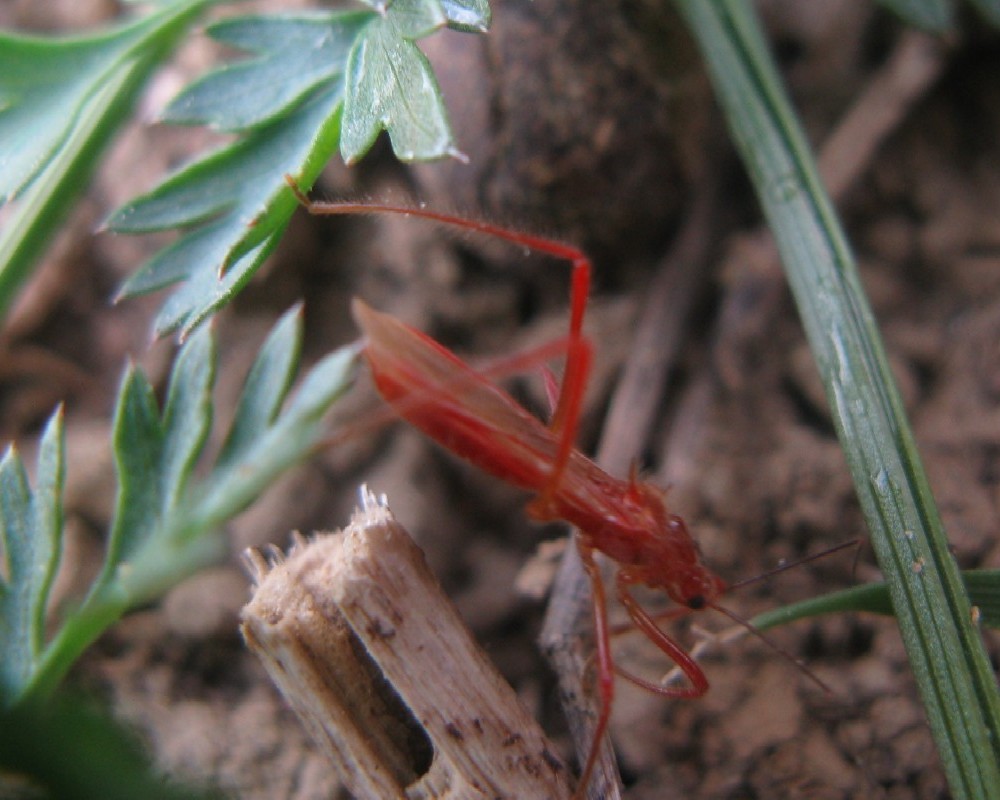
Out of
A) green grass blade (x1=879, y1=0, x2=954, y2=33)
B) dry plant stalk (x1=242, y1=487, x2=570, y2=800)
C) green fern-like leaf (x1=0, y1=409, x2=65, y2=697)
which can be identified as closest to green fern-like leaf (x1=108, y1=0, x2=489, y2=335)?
green fern-like leaf (x1=0, y1=409, x2=65, y2=697)

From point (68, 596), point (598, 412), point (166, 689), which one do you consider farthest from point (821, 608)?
point (68, 596)

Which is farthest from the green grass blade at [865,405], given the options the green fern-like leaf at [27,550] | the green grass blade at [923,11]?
the green fern-like leaf at [27,550]

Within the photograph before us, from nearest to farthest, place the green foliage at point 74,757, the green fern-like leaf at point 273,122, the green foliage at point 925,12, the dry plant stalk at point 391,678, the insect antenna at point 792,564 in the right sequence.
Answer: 1. the green foliage at point 74,757
2. the dry plant stalk at point 391,678
3. the green fern-like leaf at point 273,122
4. the insect antenna at point 792,564
5. the green foliage at point 925,12

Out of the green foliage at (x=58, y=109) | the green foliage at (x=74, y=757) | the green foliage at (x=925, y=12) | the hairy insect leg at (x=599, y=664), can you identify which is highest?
the green foliage at (x=58, y=109)

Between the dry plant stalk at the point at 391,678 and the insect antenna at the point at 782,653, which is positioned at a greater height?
the dry plant stalk at the point at 391,678

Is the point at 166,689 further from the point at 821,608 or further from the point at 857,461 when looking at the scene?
the point at 857,461

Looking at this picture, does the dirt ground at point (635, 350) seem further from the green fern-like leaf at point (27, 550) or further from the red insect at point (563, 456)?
the green fern-like leaf at point (27, 550)
